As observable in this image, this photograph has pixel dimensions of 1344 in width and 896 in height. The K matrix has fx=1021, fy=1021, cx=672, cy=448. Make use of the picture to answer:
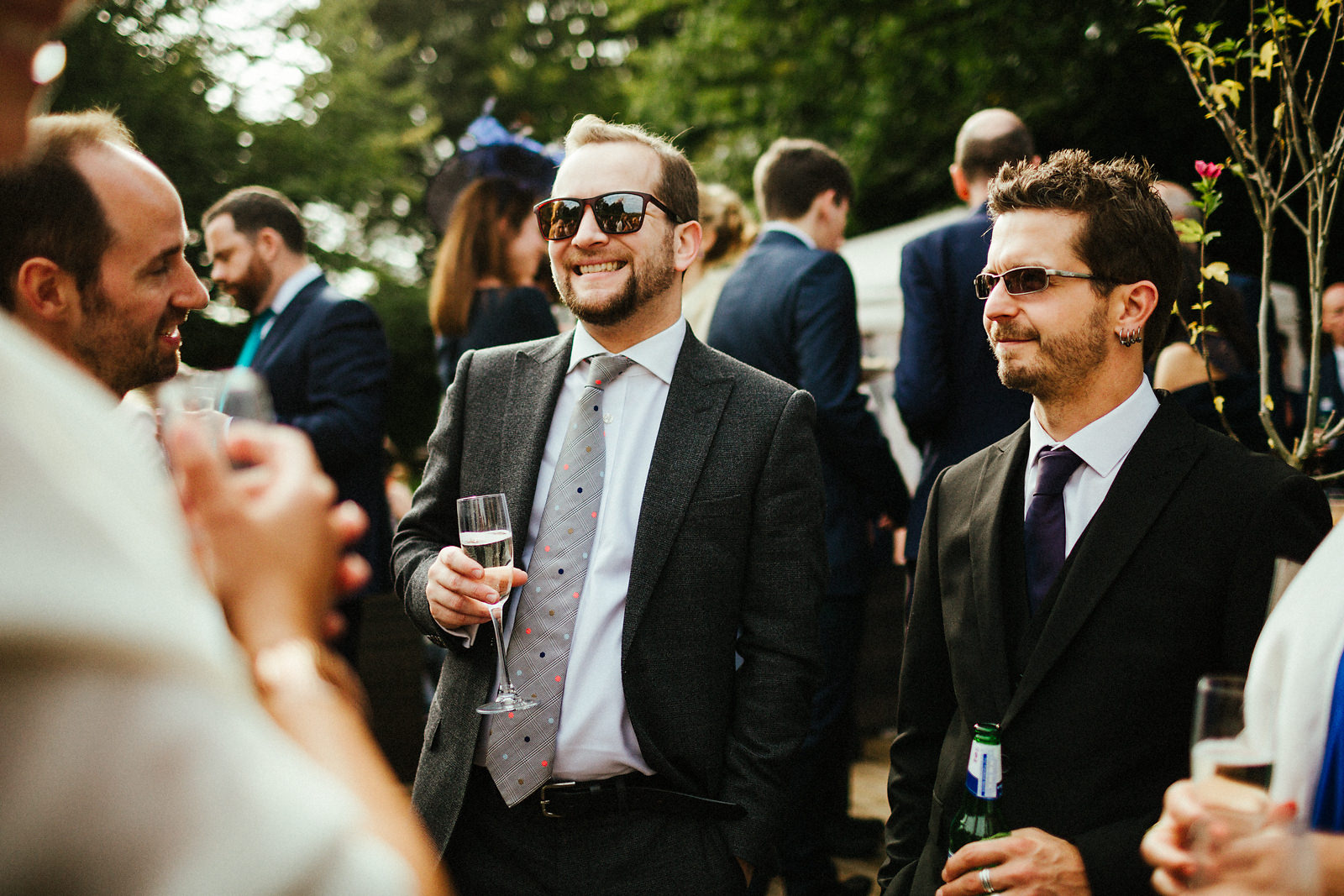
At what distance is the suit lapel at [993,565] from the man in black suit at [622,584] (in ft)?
1.44

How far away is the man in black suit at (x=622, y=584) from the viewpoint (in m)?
2.37

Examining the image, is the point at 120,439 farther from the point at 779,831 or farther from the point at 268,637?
the point at 779,831

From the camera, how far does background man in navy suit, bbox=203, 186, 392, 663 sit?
4.41 meters

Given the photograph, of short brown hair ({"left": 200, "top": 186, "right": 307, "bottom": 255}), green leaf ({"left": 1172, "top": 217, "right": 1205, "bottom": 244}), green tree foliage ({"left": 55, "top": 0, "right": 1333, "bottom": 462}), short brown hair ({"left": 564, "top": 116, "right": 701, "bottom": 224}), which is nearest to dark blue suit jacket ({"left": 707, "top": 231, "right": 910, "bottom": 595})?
green tree foliage ({"left": 55, "top": 0, "right": 1333, "bottom": 462})

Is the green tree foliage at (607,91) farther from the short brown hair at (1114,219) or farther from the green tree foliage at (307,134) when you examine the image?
A: the short brown hair at (1114,219)

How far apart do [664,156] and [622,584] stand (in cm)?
122

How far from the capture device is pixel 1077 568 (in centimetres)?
212

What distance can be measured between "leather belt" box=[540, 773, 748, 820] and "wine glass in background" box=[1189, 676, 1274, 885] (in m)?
1.26

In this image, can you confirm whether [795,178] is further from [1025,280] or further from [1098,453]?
[1098,453]

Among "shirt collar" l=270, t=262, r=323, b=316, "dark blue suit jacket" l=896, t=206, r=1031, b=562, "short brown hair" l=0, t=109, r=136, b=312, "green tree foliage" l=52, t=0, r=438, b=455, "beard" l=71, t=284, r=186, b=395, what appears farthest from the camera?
"green tree foliage" l=52, t=0, r=438, b=455

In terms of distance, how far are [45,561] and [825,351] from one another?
3776mm

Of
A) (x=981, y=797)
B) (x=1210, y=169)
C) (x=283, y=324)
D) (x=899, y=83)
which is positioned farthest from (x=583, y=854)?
(x=899, y=83)

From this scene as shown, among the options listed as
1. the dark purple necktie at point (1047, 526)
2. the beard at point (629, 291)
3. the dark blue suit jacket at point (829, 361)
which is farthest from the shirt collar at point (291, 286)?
the dark purple necktie at point (1047, 526)

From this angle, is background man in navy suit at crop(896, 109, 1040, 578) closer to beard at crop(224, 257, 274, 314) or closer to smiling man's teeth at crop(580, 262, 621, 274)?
smiling man's teeth at crop(580, 262, 621, 274)
